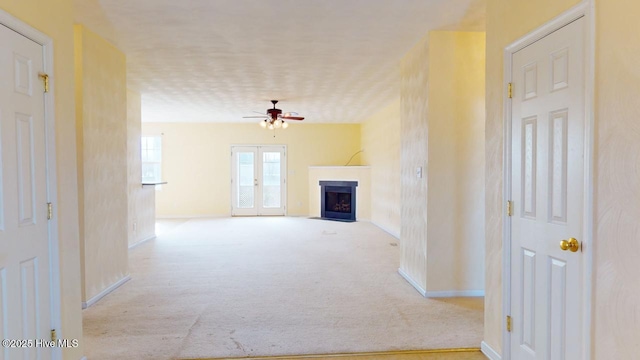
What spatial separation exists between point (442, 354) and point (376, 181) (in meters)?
6.18

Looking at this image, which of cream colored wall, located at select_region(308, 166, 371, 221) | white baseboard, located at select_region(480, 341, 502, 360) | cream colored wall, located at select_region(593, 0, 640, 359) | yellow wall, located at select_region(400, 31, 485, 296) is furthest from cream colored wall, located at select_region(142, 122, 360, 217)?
cream colored wall, located at select_region(593, 0, 640, 359)

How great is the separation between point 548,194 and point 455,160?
1734 mm

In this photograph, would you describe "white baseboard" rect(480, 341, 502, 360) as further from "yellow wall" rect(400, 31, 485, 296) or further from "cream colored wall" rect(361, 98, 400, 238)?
"cream colored wall" rect(361, 98, 400, 238)

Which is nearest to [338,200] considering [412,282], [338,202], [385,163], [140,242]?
[338,202]

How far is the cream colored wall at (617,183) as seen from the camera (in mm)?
1409

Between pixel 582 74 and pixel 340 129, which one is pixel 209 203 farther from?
pixel 582 74

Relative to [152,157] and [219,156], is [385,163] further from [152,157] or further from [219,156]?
[152,157]

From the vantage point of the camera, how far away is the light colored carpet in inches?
103

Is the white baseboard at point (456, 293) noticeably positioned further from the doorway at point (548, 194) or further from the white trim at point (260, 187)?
the white trim at point (260, 187)

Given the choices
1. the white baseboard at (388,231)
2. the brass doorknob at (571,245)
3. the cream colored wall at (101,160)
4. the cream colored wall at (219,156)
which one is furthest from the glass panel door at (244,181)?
the brass doorknob at (571,245)

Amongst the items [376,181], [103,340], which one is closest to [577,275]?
[103,340]

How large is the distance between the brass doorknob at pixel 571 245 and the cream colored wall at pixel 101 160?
12.2 feet

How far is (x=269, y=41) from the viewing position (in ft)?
12.0

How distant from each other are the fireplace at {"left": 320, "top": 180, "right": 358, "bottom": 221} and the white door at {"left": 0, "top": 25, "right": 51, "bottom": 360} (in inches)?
295
